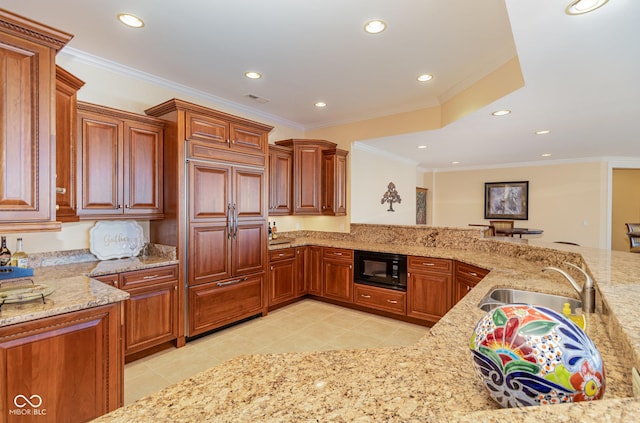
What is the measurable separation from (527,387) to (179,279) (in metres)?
3.01

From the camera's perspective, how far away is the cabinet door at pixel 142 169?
9.55 feet

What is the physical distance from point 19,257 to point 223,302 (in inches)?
69.3

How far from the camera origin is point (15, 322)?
5.05 ft

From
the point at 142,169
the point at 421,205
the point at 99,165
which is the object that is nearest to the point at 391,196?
the point at 421,205

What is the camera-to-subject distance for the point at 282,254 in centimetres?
416

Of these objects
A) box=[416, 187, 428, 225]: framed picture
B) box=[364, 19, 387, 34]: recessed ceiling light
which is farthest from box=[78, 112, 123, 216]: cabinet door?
box=[416, 187, 428, 225]: framed picture

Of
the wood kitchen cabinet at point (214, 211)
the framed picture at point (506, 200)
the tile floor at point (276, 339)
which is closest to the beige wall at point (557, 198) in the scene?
the framed picture at point (506, 200)

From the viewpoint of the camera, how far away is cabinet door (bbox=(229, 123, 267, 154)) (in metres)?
3.42

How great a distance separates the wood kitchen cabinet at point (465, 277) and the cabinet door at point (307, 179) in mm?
2194

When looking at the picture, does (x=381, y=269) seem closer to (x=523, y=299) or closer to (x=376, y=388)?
(x=523, y=299)

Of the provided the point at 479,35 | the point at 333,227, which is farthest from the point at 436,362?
the point at 333,227

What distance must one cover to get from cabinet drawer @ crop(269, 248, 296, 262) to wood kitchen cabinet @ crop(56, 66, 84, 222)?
7.22 ft

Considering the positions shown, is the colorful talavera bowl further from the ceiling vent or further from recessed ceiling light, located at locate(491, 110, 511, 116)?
the ceiling vent

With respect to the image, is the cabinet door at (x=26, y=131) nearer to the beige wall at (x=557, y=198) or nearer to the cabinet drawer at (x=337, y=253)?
the cabinet drawer at (x=337, y=253)
